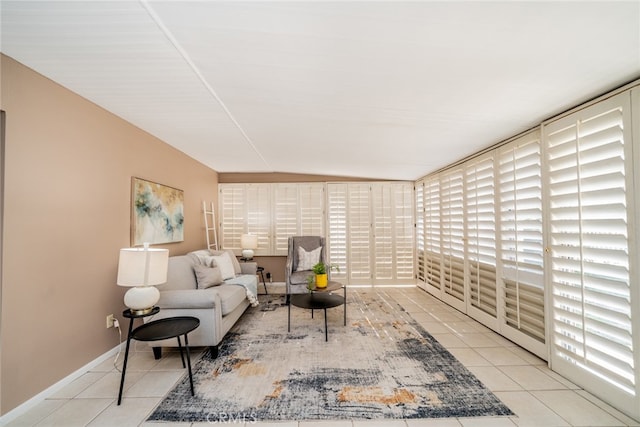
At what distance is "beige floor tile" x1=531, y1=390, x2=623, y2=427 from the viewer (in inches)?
66.7

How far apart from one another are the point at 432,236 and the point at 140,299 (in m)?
4.30

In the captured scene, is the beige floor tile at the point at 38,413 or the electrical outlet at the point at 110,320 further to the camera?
the electrical outlet at the point at 110,320

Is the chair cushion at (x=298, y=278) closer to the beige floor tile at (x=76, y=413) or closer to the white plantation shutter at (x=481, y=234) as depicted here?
the white plantation shutter at (x=481, y=234)

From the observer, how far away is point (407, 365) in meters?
2.38

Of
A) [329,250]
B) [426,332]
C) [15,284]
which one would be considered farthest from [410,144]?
[15,284]

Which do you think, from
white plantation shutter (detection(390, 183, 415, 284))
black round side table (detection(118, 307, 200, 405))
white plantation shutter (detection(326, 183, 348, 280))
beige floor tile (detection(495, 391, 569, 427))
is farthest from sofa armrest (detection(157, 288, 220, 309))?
white plantation shutter (detection(390, 183, 415, 284))

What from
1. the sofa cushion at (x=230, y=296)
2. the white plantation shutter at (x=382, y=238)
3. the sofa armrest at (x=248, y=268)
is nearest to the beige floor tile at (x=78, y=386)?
the sofa cushion at (x=230, y=296)

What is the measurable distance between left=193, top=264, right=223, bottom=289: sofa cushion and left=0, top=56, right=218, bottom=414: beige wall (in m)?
0.77

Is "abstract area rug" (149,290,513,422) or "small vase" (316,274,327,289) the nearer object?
"abstract area rug" (149,290,513,422)

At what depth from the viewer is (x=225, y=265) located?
Answer: 151 inches

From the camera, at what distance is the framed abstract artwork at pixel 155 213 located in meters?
2.97

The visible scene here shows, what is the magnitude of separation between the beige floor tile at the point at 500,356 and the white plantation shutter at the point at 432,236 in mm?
1753

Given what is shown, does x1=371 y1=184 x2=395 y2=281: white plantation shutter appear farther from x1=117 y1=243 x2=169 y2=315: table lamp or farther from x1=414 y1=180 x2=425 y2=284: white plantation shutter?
x1=117 y1=243 x2=169 y2=315: table lamp

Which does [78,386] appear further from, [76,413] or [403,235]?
[403,235]
